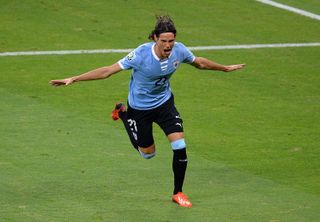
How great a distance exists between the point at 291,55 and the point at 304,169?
27.0 ft

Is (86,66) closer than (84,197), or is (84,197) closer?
(84,197)

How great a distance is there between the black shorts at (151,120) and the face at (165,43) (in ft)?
2.68

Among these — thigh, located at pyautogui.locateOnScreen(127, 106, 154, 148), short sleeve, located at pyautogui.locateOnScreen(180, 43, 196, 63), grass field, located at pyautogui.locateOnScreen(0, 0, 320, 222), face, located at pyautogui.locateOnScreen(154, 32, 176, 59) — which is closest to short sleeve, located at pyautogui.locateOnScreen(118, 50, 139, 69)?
face, located at pyautogui.locateOnScreen(154, 32, 176, 59)

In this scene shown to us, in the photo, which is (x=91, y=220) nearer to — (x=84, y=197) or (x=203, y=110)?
(x=84, y=197)

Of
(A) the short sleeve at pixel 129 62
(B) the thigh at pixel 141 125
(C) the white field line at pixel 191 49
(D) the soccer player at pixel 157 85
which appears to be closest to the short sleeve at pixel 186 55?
(D) the soccer player at pixel 157 85

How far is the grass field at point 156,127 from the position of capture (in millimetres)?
12523

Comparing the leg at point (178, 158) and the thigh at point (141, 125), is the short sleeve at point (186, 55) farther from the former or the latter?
the leg at point (178, 158)

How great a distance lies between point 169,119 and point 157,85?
1.53ft

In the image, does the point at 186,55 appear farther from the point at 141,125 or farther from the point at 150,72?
the point at 141,125

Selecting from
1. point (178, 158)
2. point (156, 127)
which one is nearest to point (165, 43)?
point (178, 158)

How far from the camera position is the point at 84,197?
1263cm

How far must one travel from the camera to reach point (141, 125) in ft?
42.5

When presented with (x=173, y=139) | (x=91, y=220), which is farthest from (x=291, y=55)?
(x=91, y=220)

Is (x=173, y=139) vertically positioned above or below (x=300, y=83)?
above
